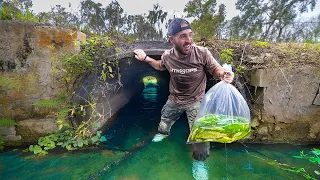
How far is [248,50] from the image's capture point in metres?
3.97

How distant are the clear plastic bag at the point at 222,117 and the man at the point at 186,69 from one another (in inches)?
10.2

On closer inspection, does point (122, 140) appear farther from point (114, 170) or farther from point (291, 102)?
point (291, 102)

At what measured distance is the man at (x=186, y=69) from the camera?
2.27 m

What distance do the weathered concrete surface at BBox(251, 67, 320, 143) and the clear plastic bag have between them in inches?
72.0

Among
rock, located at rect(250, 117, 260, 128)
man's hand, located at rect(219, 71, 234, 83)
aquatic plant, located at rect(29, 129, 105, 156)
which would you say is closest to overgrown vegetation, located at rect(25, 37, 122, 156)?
aquatic plant, located at rect(29, 129, 105, 156)

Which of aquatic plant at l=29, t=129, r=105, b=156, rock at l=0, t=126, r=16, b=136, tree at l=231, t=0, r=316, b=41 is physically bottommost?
aquatic plant at l=29, t=129, r=105, b=156

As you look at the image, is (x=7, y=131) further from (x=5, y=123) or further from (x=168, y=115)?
(x=168, y=115)

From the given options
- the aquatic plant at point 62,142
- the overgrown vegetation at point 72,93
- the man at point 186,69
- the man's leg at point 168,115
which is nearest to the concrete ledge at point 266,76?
the man at point 186,69

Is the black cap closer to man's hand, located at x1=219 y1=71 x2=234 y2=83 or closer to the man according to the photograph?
the man

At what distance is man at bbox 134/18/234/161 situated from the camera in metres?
2.27

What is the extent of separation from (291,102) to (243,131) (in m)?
2.37

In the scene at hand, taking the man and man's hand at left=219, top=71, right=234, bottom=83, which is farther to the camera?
the man

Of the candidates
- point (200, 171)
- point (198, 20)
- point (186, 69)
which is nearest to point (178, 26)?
point (186, 69)

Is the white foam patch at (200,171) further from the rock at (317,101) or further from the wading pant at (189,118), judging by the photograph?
the rock at (317,101)
